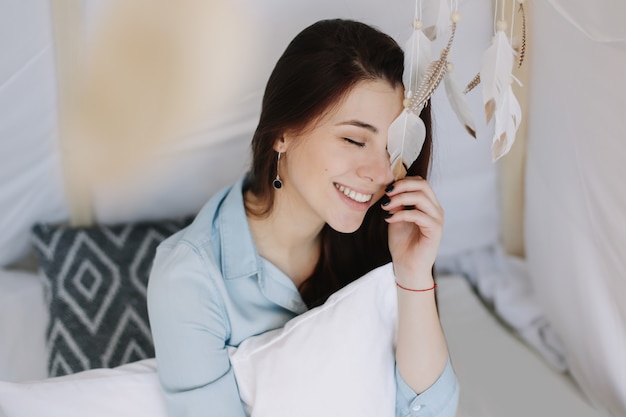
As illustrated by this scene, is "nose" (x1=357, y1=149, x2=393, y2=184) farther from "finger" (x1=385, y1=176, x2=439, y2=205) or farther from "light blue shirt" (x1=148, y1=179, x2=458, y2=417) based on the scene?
"light blue shirt" (x1=148, y1=179, x2=458, y2=417)

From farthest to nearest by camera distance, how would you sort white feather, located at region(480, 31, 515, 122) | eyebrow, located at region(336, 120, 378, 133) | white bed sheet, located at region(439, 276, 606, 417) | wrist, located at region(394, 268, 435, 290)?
1. white bed sheet, located at region(439, 276, 606, 417)
2. wrist, located at region(394, 268, 435, 290)
3. eyebrow, located at region(336, 120, 378, 133)
4. white feather, located at region(480, 31, 515, 122)

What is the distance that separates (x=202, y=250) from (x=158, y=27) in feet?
1.45

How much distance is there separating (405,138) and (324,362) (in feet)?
1.17

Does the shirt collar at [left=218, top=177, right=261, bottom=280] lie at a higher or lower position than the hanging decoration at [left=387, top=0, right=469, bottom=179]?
lower

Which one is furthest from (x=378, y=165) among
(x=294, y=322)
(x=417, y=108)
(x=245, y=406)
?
(x=245, y=406)

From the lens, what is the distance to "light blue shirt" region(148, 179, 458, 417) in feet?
3.16

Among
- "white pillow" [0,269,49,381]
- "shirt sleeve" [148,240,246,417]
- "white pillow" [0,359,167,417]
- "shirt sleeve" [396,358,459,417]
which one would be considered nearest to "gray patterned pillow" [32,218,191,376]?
"white pillow" [0,269,49,381]

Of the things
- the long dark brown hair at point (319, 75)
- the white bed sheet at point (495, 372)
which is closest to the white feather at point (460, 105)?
the long dark brown hair at point (319, 75)

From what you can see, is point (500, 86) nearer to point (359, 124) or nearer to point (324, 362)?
point (359, 124)

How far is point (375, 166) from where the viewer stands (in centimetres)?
93

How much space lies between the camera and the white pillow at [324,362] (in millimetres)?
970

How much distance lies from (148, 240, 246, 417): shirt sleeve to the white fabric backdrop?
652mm

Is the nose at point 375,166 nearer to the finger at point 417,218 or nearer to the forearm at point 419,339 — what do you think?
the finger at point 417,218

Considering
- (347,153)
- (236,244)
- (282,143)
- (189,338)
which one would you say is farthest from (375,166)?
(189,338)
